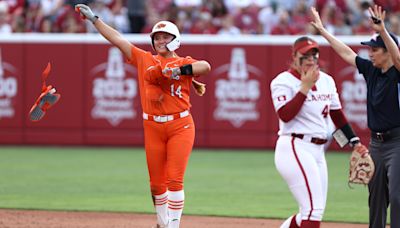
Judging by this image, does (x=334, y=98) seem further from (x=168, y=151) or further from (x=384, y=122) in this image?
(x=168, y=151)

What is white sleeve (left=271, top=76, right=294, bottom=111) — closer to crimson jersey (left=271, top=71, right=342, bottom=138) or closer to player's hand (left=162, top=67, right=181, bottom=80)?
crimson jersey (left=271, top=71, right=342, bottom=138)

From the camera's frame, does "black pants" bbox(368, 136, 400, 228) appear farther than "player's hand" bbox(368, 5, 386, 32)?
Yes

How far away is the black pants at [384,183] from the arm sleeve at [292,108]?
1.30 meters

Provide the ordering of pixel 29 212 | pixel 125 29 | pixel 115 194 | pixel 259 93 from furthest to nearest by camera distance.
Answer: pixel 125 29
pixel 259 93
pixel 115 194
pixel 29 212

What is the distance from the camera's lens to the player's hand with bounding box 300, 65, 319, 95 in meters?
7.54

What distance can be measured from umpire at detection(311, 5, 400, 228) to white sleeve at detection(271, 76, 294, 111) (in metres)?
1.09

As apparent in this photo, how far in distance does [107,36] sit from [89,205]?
3394mm

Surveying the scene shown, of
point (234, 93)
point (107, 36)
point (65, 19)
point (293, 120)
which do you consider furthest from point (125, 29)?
point (293, 120)

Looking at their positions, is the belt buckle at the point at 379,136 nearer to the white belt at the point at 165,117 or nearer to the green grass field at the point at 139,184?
the white belt at the point at 165,117

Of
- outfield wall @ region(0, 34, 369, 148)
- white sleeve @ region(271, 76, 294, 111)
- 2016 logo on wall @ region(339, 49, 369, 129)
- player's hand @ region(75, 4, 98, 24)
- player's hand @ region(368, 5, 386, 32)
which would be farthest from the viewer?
outfield wall @ region(0, 34, 369, 148)

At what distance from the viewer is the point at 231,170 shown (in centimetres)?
1577

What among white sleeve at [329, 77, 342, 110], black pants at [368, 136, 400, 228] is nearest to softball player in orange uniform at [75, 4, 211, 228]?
white sleeve at [329, 77, 342, 110]

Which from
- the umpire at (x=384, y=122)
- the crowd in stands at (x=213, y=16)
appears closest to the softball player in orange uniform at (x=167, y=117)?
the umpire at (x=384, y=122)

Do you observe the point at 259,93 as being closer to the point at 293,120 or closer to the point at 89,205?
the point at 89,205
